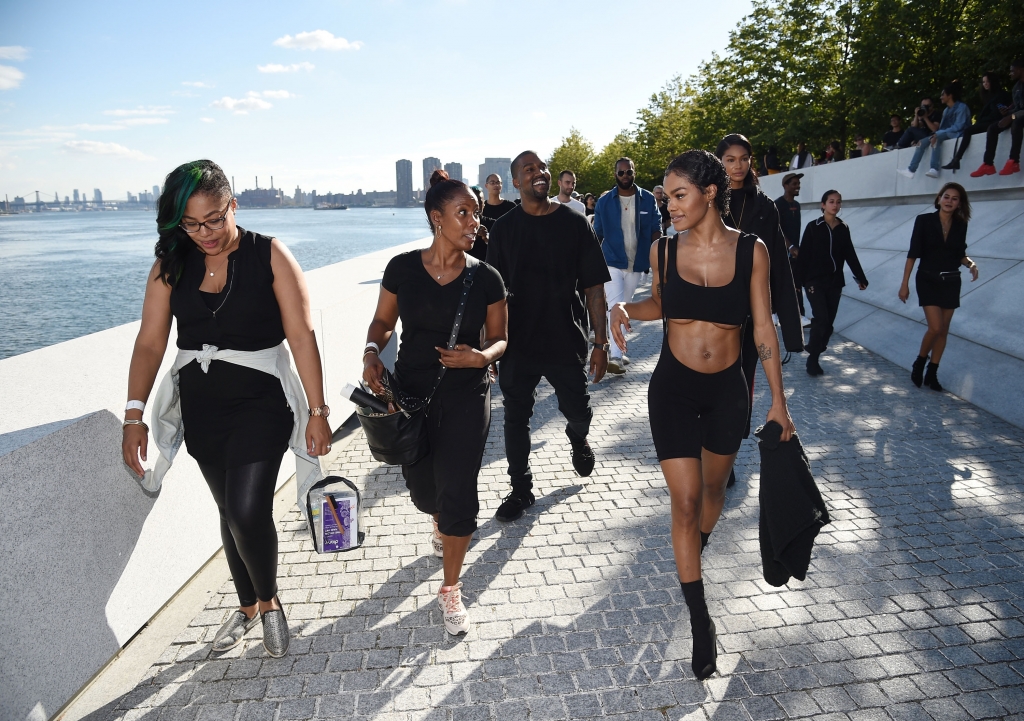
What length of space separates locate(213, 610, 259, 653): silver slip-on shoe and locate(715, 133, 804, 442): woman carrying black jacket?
2.56 m

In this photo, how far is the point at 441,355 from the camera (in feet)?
11.5

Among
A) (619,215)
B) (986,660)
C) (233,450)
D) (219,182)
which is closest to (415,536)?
(233,450)

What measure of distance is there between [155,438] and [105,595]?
0.70 m

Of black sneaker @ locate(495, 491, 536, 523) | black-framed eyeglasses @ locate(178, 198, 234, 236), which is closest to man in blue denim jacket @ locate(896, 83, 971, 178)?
black sneaker @ locate(495, 491, 536, 523)

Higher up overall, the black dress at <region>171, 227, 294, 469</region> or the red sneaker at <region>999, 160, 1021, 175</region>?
the red sneaker at <region>999, 160, 1021, 175</region>

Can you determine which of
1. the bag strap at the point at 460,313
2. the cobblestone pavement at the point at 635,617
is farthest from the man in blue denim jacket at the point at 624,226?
the bag strap at the point at 460,313

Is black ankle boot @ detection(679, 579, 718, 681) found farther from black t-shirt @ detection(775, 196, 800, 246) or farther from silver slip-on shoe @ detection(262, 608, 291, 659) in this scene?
black t-shirt @ detection(775, 196, 800, 246)

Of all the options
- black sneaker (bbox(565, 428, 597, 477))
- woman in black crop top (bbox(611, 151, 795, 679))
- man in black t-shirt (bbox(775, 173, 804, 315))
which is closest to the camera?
woman in black crop top (bbox(611, 151, 795, 679))

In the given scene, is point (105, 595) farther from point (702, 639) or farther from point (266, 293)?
point (702, 639)

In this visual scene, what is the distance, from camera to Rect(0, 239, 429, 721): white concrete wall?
2775 millimetres

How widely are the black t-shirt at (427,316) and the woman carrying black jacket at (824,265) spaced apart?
595cm

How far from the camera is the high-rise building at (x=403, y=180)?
16000cm

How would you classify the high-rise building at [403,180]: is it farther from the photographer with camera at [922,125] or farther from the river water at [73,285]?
the photographer with camera at [922,125]

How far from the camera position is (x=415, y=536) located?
184 inches
